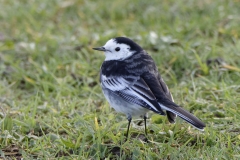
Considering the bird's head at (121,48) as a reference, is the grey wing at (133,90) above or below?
below

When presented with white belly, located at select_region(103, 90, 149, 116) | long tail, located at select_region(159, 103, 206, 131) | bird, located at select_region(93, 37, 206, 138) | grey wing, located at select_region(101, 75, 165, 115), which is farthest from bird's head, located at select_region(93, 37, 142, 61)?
long tail, located at select_region(159, 103, 206, 131)

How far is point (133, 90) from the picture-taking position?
5254 mm

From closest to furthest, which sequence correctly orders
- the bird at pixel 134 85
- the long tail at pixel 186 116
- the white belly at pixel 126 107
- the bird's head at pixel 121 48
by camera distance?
1. the long tail at pixel 186 116
2. the bird at pixel 134 85
3. the white belly at pixel 126 107
4. the bird's head at pixel 121 48

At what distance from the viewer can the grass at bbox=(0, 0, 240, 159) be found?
507 cm

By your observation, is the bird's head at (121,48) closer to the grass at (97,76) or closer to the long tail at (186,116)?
the grass at (97,76)

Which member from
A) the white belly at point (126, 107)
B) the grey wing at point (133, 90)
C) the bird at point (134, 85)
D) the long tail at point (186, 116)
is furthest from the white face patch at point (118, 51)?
the long tail at point (186, 116)

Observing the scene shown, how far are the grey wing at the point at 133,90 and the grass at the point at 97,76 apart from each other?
0.36 metres

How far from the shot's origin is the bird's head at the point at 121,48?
588cm

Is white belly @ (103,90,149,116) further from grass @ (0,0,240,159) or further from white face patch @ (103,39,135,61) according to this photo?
white face patch @ (103,39,135,61)

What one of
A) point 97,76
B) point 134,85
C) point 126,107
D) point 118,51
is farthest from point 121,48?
point 97,76

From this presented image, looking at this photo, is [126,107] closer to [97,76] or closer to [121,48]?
[121,48]

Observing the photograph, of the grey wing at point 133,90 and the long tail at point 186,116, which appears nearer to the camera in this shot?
the long tail at point 186,116

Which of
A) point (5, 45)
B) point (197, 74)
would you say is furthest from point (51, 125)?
point (5, 45)

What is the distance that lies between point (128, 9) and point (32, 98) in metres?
3.77
